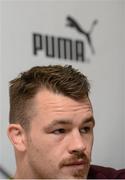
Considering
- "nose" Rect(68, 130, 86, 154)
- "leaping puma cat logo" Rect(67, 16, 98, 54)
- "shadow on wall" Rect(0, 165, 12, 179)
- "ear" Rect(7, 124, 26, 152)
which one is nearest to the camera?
"nose" Rect(68, 130, 86, 154)

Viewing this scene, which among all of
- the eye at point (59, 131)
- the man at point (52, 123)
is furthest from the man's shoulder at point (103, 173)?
the eye at point (59, 131)

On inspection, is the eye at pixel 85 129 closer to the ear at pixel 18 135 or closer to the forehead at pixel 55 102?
the forehead at pixel 55 102

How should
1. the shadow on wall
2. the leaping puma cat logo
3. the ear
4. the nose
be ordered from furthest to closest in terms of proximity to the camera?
the leaping puma cat logo
the shadow on wall
the ear
the nose

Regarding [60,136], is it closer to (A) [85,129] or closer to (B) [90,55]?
(A) [85,129]

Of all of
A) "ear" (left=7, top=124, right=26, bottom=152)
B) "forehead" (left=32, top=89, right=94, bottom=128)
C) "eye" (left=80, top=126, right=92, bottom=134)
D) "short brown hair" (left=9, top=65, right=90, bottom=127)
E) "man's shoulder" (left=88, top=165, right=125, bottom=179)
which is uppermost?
"short brown hair" (left=9, top=65, right=90, bottom=127)

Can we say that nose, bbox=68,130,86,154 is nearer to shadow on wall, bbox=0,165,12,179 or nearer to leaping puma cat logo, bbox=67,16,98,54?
shadow on wall, bbox=0,165,12,179

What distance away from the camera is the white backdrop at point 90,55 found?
1336 millimetres

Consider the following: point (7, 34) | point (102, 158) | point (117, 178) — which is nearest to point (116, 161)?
point (102, 158)

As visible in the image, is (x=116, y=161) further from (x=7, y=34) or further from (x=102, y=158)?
(x=7, y=34)

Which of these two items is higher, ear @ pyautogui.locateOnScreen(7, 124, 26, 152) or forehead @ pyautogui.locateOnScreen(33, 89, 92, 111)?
forehead @ pyautogui.locateOnScreen(33, 89, 92, 111)

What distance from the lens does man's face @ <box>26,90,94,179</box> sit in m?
0.95

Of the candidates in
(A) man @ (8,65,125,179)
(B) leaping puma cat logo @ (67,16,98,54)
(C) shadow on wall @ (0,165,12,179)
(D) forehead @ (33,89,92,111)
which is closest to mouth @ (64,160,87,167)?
(A) man @ (8,65,125,179)

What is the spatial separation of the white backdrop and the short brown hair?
0.28 metres

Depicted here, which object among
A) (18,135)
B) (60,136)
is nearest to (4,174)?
(18,135)
